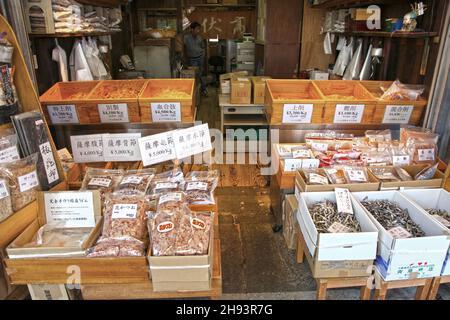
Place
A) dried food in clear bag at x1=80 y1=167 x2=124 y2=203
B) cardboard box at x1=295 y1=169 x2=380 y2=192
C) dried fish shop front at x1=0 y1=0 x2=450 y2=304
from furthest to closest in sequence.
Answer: cardboard box at x1=295 y1=169 x2=380 y2=192, dried food in clear bag at x1=80 y1=167 x2=124 y2=203, dried fish shop front at x1=0 y1=0 x2=450 y2=304

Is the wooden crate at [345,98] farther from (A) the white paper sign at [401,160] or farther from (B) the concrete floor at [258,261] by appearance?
(B) the concrete floor at [258,261]

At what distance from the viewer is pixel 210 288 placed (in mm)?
1615

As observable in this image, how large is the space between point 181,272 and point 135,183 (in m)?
0.74

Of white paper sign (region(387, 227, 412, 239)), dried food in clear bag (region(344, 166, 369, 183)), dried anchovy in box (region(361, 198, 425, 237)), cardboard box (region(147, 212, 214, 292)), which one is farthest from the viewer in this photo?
dried food in clear bag (region(344, 166, 369, 183))

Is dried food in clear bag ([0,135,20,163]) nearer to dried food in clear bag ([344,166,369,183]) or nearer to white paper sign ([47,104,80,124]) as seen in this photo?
white paper sign ([47,104,80,124])

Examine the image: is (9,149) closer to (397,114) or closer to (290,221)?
(290,221)

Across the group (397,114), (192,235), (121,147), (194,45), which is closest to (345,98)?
(397,114)

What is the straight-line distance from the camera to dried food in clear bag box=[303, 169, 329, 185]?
2.29m

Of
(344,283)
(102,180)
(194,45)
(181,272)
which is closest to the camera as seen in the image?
(181,272)

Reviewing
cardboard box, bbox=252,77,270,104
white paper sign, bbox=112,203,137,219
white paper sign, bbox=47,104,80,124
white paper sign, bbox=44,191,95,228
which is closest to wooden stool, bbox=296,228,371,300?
white paper sign, bbox=112,203,137,219

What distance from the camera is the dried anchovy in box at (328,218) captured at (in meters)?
1.98

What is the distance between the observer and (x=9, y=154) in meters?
1.82

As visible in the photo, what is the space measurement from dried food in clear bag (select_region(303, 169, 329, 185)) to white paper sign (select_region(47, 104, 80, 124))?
1.94 m
